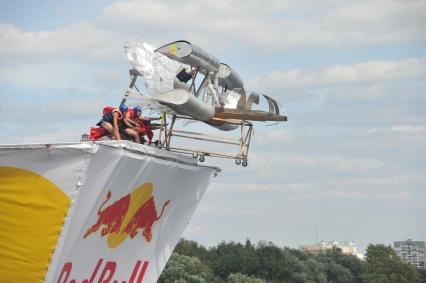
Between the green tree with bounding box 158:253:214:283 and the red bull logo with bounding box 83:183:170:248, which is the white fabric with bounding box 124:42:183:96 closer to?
the red bull logo with bounding box 83:183:170:248

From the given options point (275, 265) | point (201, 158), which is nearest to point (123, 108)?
point (201, 158)

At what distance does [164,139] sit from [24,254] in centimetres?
647

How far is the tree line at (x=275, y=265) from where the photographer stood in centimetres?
11799

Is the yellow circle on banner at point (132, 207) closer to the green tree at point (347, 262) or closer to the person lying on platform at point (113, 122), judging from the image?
the person lying on platform at point (113, 122)

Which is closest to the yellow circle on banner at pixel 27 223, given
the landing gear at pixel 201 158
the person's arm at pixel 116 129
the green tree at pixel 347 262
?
the person's arm at pixel 116 129

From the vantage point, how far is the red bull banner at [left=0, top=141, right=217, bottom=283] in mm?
18703

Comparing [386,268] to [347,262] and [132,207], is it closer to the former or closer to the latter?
Result: [347,262]

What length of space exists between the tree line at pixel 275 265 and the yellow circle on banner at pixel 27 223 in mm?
84106

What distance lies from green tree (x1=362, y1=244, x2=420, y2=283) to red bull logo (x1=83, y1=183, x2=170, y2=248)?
357 ft

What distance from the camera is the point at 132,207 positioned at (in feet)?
74.6

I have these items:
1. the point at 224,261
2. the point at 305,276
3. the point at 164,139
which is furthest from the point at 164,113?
the point at 305,276

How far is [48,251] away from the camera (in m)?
19.0

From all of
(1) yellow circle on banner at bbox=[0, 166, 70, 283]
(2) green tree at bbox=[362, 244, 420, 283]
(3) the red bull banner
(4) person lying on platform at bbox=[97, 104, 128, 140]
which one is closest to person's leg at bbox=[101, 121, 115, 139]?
(4) person lying on platform at bbox=[97, 104, 128, 140]

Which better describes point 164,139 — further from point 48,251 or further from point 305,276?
point 305,276
